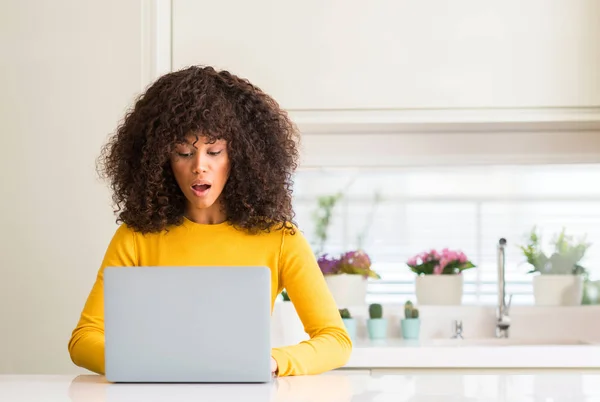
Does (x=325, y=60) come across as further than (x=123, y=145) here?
Yes

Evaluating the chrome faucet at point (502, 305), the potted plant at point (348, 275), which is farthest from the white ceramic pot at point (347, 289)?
the chrome faucet at point (502, 305)

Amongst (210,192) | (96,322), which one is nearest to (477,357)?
(210,192)

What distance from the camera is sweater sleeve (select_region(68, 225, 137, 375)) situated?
1.51 metres

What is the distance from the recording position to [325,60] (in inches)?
106

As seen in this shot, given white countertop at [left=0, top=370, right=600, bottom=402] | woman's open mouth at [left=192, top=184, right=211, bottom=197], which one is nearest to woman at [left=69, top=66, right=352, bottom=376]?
woman's open mouth at [left=192, top=184, right=211, bottom=197]

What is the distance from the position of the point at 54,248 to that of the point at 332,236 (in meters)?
1.02

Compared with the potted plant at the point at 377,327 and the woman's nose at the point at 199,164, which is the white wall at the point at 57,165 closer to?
the potted plant at the point at 377,327

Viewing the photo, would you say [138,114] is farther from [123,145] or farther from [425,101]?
[425,101]

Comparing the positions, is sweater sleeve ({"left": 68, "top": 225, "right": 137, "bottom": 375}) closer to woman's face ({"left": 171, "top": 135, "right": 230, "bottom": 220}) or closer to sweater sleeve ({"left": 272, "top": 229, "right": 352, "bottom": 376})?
woman's face ({"left": 171, "top": 135, "right": 230, "bottom": 220})

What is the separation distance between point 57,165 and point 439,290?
1.40 m

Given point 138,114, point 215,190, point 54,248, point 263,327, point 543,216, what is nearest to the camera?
point 263,327

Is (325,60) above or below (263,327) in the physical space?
above

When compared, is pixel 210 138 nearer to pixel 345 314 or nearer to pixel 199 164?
pixel 199 164

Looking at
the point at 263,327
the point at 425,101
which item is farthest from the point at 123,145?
the point at 425,101
